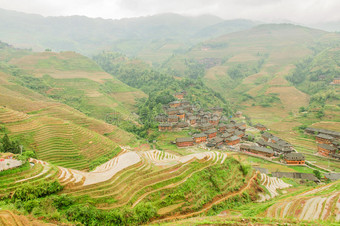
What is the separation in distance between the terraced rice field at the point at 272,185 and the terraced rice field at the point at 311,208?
17.0 feet

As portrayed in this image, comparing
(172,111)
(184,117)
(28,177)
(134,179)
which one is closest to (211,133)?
(184,117)

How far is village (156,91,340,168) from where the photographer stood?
145 ft

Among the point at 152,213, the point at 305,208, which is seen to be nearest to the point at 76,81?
the point at 152,213

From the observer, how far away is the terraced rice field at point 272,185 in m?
27.1

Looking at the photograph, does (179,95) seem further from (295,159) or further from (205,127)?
(295,159)

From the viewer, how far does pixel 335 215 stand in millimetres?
18656

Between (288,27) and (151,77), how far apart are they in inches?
7044

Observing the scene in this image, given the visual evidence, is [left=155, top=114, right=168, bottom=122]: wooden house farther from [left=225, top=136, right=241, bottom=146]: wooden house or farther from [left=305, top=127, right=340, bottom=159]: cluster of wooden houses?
[left=305, top=127, right=340, bottom=159]: cluster of wooden houses

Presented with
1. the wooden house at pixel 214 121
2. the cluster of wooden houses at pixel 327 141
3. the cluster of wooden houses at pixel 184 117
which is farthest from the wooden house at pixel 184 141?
the cluster of wooden houses at pixel 327 141

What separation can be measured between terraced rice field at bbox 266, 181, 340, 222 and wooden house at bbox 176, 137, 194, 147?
28.0 meters

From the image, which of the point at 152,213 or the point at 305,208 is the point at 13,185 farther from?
the point at 305,208

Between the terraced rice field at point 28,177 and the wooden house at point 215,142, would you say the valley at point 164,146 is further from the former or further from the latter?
the wooden house at point 215,142

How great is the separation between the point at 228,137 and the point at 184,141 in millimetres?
12898

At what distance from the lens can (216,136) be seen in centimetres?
5506
